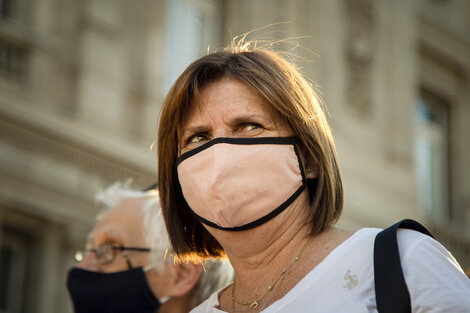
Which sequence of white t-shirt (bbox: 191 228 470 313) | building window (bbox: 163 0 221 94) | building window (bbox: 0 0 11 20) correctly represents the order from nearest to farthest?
white t-shirt (bbox: 191 228 470 313) < building window (bbox: 0 0 11 20) < building window (bbox: 163 0 221 94)

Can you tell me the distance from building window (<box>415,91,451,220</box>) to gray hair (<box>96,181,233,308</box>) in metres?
11.3

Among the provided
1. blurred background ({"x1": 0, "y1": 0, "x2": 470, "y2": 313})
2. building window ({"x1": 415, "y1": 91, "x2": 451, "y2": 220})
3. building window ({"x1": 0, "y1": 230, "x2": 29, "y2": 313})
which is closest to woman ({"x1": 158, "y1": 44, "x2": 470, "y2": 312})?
blurred background ({"x1": 0, "y1": 0, "x2": 470, "y2": 313})

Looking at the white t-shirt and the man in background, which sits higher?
the white t-shirt

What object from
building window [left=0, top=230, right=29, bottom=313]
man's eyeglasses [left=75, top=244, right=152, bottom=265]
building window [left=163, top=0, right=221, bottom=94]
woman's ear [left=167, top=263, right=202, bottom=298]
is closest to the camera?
woman's ear [left=167, top=263, right=202, bottom=298]

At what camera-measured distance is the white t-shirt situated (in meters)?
2.23

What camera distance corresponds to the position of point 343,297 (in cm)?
237

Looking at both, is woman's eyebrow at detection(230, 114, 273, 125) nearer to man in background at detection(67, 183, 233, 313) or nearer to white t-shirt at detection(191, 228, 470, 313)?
white t-shirt at detection(191, 228, 470, 313)

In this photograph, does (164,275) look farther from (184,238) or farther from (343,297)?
(343,297)

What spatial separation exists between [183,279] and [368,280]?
1.64 m

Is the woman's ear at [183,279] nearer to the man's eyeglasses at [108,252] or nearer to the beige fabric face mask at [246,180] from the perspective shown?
the man's eyeglasses at [108,252]

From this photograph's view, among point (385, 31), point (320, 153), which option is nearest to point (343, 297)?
point (320, 153)

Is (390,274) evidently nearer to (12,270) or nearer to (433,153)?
(12,270)

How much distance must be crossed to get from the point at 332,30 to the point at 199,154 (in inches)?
436

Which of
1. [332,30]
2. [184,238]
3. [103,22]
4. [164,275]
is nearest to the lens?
[184,238]
